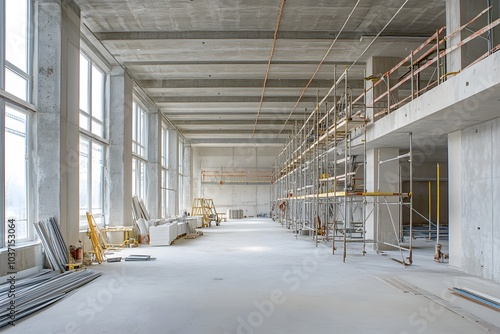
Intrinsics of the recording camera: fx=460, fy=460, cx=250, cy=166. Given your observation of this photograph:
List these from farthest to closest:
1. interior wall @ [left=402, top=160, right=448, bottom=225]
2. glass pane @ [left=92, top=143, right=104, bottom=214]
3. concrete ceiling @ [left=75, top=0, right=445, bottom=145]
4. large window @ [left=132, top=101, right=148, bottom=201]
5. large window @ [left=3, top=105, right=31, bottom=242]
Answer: interior wall @ [left=402, top=160, right=448, bottom=225] < large window @ [left=132, top=101, right=148, bottom=201] < glass pane @ [left=92, top=143, right=104, bottom=214] < concrete ceiling @ [left=75, top=0, right=445, bottom=145] < large window @ [left=3, top=105, right=31, bottom=242]

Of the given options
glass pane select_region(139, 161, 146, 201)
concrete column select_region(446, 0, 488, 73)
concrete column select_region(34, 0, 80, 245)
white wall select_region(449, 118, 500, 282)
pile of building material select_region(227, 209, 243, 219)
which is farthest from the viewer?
pile of building material select_region(227, 209, 243, 219)

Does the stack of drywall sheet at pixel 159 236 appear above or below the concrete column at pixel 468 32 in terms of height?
below

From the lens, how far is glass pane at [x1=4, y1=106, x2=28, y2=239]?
31.2ft

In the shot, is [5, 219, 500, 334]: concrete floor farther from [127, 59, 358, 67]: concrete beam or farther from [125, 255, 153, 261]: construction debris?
[127, 59, 358, 67]: concrete beam

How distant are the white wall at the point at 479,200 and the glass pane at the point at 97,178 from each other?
11152mm

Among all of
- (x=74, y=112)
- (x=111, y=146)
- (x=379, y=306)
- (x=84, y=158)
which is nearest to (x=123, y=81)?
(x=111, y=146)

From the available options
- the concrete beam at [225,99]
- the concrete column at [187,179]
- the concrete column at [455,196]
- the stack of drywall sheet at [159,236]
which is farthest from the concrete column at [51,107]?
the concrete column at [187,179]

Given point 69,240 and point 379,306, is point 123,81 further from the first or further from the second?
point 379,306

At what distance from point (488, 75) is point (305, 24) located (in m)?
6.79

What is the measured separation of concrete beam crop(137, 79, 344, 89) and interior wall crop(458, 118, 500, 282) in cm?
885

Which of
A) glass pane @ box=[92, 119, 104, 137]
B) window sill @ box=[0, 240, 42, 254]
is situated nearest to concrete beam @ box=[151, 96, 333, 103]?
glass pane @ box=[92, 119, 104, 137]

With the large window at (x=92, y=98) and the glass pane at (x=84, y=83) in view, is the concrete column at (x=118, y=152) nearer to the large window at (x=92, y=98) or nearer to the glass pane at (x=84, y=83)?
the large window at (x=92, y=98)

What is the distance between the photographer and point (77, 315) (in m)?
6.58

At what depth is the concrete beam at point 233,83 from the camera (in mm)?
19016
